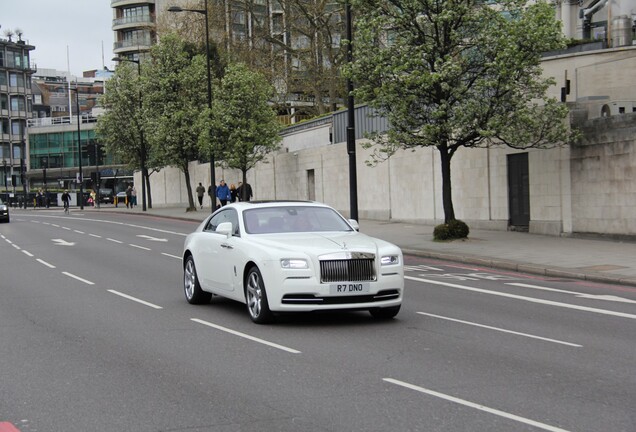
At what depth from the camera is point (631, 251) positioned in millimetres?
19141

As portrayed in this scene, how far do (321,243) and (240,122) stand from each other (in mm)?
32515

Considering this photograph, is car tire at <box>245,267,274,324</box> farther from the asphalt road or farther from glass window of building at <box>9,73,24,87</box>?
glass window of building at <box>9,73,24,87</box>

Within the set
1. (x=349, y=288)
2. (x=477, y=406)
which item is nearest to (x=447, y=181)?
(x=349, y=288)

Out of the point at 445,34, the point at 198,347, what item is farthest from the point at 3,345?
the point at 445,34

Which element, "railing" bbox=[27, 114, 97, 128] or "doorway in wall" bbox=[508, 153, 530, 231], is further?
"railing" bbox=[27, 114, 97, 128]

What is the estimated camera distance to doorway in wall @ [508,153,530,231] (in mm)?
25000

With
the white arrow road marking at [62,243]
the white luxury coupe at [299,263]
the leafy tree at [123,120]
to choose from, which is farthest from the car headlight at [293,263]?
the leafy tree at [123,120]

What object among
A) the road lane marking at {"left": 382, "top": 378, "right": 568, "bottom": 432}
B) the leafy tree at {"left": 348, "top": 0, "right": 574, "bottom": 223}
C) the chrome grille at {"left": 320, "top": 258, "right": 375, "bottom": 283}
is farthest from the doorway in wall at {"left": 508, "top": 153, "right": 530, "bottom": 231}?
the road lane marking at {"left": 382, "top": 378, "right": 568, "bottom": 432}

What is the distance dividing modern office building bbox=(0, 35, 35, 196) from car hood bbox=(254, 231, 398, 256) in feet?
378

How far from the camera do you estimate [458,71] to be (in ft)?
71.2

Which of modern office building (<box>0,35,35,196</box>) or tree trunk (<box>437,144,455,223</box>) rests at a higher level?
modern office building (<box>0,35,35,196</box>)

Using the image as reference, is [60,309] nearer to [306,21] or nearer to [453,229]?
[453,229]

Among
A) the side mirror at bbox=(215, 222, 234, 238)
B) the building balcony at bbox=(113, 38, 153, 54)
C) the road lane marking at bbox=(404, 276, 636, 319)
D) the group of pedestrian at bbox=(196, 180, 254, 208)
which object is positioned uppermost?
the building balcony at bbox=(113, 38, 153, 54)

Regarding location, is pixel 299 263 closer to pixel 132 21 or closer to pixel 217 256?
pixel 217 256
